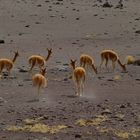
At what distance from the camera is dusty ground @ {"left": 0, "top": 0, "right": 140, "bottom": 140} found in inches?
474

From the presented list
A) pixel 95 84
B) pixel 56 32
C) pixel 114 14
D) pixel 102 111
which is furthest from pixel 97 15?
pixel 102 111

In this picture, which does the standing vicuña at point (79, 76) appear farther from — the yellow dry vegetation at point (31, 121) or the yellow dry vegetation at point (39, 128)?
the yellow dry vegetation at point (39, 128)

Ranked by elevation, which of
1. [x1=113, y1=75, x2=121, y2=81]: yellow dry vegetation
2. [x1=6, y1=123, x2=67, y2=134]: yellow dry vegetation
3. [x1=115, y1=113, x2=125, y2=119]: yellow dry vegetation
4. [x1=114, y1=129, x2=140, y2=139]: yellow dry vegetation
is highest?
[x1=113, y1=75, x2=121, y2=81]: yellow dry vegetation

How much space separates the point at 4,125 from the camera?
12109 mm

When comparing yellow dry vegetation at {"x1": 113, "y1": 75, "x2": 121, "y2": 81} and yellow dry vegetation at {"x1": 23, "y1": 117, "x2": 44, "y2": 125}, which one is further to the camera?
yellow dry vegetation at {"x1": 113, "y1": 75, "x2": 121, "y2": 81}

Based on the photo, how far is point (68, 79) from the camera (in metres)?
17.7

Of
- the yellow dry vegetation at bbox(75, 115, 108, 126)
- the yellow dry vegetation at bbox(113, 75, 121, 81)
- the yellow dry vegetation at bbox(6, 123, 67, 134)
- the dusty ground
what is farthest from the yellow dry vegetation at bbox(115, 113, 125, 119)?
the yellow dry vegetation at bbox(113, 75, 121, 81)

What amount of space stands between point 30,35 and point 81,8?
10848 millimetres

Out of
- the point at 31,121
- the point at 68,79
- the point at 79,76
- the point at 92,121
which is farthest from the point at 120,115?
the point at 68,79

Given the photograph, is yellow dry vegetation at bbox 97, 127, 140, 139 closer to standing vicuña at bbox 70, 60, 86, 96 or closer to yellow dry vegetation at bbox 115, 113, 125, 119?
yellow dry vegetation at bbox 115, 113, 125, 119

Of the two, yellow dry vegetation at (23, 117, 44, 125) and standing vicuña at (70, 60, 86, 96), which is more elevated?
standing vicuña at (70, 60, 86, 96)

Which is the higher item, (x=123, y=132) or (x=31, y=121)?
(x=31, y=121)

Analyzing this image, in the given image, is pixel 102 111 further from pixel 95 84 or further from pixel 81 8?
pixel 81 8

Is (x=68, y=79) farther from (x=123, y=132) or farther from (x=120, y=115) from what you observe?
(x=123, y=132)
